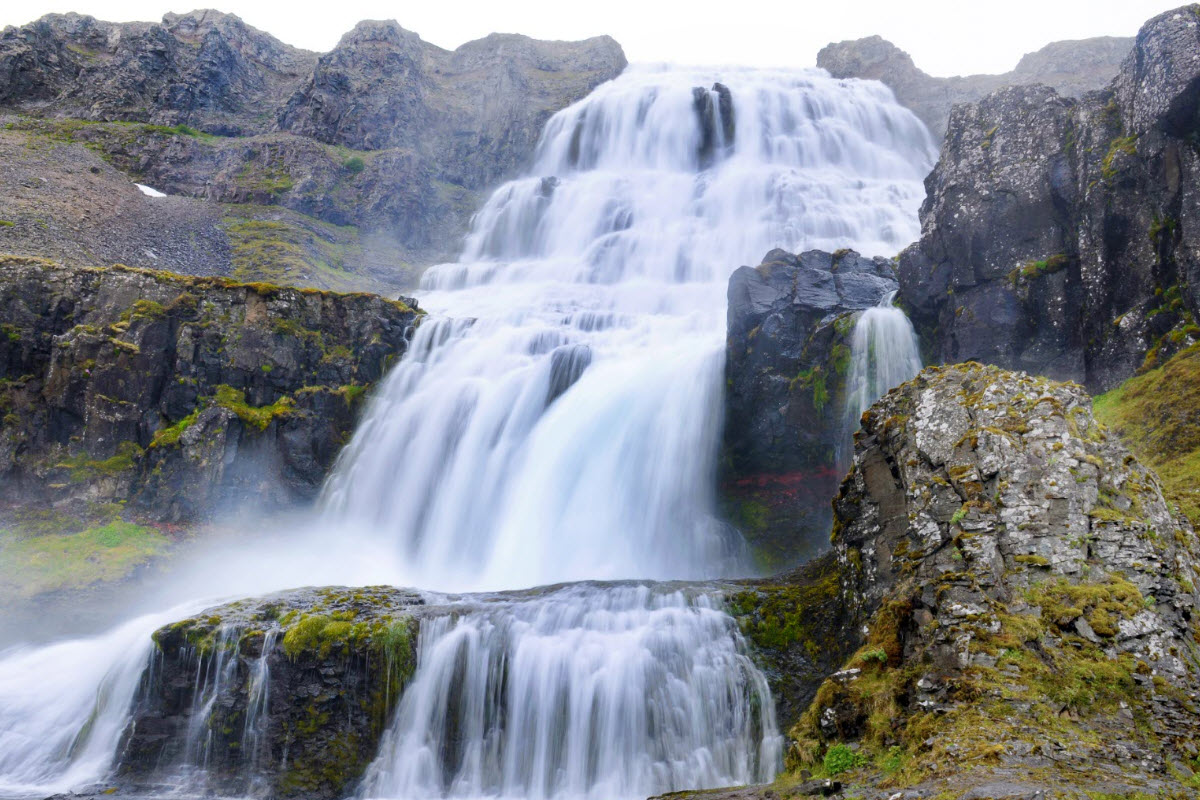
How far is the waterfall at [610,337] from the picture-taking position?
760 inches

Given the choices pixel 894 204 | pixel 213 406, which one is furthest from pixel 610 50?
pixel 213 406

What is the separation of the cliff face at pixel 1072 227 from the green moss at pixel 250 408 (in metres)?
18.7

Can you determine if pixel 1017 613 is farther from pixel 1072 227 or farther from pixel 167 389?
pixel 167 389

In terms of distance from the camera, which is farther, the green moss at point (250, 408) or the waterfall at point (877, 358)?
the green moss at point (250, 408)

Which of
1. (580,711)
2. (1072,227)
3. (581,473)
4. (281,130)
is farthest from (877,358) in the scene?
(281,130)

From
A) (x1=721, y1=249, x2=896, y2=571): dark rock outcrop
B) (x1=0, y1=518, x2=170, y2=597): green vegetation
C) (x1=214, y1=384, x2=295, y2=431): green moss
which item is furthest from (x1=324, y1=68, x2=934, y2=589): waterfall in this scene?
(x1=0, y1=518, x2=170, y2=597): green vegetation

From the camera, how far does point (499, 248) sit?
134ft

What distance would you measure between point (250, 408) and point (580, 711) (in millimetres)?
16924

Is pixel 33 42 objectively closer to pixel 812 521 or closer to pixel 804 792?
pixel 812 521

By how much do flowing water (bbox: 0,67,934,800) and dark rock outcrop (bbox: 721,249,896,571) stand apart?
718mm

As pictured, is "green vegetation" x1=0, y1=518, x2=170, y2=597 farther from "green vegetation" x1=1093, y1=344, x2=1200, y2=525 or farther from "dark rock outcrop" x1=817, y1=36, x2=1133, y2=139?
"dark rock outcrop" x1=817, y1=36, x2=1133, y2=139

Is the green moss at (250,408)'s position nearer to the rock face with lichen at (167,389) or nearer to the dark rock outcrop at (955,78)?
the rock face with lichen at (167,389)

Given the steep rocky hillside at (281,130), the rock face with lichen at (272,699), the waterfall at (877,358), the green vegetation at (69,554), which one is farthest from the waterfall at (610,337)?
the steep rocky hillside at (281,130)

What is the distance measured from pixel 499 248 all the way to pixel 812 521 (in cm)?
2709
